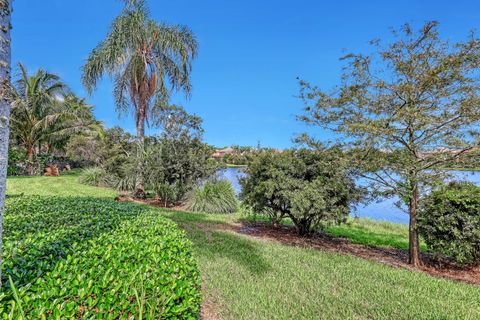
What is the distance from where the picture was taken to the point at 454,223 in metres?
4.87

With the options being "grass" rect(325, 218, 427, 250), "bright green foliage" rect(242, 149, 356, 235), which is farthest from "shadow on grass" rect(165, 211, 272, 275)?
"grass" rect(325, 218, 427, 250)

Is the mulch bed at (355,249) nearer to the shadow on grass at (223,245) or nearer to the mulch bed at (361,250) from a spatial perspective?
the mulch bed at (361,250)

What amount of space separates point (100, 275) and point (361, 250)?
5860mm

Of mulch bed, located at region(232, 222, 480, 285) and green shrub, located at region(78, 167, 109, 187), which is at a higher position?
green shrub, located at region(78, 167, 109, 187)

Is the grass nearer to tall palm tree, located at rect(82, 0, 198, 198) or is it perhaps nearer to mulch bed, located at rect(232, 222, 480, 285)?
mulch bed, located at rect(232, 222, 480, 285)

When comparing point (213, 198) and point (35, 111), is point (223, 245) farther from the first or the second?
point (35, 111)

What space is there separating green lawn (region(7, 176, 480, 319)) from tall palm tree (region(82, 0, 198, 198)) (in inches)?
305

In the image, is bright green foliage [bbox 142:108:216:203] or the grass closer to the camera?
the grass

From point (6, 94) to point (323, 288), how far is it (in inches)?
154

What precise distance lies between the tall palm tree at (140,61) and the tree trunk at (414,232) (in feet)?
29.5

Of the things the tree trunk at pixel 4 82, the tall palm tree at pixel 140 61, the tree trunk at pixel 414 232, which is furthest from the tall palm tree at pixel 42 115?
the tree trunk at pixel 414 232

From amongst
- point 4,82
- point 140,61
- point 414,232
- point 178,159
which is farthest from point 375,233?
point 140,61

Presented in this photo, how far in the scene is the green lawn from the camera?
3.08 meters

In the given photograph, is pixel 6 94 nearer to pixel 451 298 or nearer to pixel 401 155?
pixel 451 298
